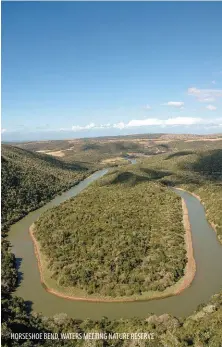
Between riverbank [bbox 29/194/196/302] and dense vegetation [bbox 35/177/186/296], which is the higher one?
dense vegetation [bbox 35/177/186/296]

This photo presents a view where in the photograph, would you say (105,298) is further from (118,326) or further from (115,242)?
(115,242)

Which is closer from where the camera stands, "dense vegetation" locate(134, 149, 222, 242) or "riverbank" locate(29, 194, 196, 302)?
"riverbank" locate(29, 194, 196, 302)

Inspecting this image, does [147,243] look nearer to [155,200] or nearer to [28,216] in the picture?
[155,200]

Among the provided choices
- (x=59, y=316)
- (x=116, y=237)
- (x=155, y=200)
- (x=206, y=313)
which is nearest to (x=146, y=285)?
(x=206, y=313)

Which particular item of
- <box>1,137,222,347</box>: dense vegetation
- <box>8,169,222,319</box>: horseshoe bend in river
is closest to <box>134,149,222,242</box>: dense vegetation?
<box>8,169,222,319</box>: horseshoe bend in river

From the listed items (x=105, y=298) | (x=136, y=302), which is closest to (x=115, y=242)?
(x=105, y=298)

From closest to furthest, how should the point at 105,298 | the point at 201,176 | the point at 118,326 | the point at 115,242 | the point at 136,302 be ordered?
the point at 118,326, the point at 136,302, the point at 105,298, the point at 115,242, the point at 201,176

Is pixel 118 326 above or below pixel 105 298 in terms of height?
above

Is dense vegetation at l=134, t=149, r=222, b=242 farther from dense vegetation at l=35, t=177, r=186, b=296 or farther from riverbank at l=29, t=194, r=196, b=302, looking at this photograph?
riverbank at l=29, t=194, r=196, b=302
